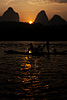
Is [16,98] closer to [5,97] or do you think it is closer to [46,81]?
[5,97]

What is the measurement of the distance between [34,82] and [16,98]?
12.6 feet

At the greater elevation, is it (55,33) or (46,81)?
(55,33)

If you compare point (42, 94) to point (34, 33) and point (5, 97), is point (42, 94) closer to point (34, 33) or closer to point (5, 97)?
point (5, 97)

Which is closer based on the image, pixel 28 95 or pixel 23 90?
pixel 28 95

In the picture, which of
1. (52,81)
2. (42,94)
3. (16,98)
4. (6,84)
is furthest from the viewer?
(52,81)

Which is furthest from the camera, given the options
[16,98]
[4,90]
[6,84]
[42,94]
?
[6,84]

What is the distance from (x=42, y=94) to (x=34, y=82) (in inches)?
120

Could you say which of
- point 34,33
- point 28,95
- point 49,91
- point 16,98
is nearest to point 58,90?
point 49,91

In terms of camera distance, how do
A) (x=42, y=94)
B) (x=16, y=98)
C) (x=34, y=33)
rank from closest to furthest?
(x=16, y=98) → (x=42, y=94) → (x=34, y=33)

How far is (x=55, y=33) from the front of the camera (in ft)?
567

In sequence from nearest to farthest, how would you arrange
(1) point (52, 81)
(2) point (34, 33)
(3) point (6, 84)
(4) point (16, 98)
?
(4) point (16, 98), (3) point (6, 84), (1) point (52, 81), (2) point (34, 33)

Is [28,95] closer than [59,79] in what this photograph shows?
Yes

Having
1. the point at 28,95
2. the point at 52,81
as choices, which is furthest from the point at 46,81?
the point at 28,95

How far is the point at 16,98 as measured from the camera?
1105 centimetres
